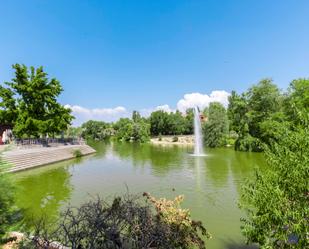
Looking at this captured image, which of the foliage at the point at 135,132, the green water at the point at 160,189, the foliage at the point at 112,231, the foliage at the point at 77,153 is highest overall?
the foliage at the point at 135,132

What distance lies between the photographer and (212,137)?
45.7m

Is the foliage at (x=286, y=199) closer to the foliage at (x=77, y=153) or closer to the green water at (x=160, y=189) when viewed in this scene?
the green water at (x=160, y=189)

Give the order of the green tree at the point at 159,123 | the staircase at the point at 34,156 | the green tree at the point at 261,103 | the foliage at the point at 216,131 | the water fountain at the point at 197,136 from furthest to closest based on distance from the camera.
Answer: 1. the green tree at the point at 159,123
2. the foliage at the point at 216,131
3. the green tree at the point at 261,103
4. the water fountain at the point at 197,136
5. the staircase at the point at 34,156

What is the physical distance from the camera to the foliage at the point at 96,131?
89.9 metres

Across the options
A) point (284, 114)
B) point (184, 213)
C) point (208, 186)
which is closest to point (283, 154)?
point (184, 213)

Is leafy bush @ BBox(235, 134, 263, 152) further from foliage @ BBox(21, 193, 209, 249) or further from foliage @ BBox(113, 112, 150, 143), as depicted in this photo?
foliage @ BBox(21, 193, 209, 249)

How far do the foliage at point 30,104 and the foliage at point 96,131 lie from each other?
58141 mm

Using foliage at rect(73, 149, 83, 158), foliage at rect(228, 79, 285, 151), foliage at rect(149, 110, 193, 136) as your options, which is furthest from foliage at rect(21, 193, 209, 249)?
foliage at rect(149, 110, 193, 136)

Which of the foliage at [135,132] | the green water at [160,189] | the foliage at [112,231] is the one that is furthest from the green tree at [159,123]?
the foliage at [112,231]

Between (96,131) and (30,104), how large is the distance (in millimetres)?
61157

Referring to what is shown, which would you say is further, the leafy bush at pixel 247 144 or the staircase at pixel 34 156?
the leafy bush at pixel 247 144

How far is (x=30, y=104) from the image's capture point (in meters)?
30.0

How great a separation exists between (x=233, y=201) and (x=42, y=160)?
798 inches

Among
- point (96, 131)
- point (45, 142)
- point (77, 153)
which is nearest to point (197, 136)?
point (77, 153)
